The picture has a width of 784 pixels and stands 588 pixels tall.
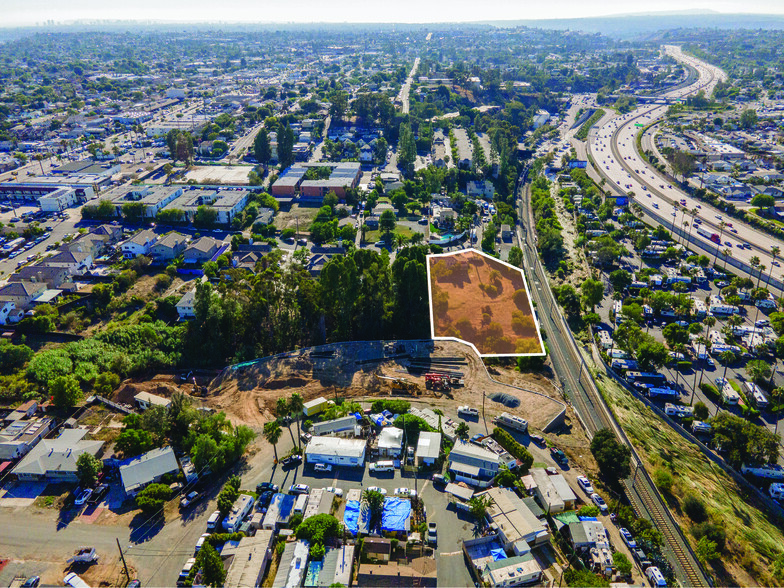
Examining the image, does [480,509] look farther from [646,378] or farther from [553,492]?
[646,378]

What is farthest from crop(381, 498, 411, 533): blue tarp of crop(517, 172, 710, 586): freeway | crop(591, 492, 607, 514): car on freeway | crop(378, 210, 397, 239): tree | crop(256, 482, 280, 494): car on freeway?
crop(378, 210, 397, 239): tree

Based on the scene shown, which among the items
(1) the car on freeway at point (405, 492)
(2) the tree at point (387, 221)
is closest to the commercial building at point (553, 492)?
(1) the car on freeway at point (405, 492)

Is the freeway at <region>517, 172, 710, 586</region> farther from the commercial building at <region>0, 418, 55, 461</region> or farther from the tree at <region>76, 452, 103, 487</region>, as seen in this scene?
the commercial building at <region>0, 418, 55, 461</region>

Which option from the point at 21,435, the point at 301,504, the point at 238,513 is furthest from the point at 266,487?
the point at 21,435

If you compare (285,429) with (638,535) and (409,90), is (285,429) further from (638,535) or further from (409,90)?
(409,90)

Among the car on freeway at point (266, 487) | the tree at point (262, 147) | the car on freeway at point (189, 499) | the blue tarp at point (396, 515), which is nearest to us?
the blue tarp at point (396, 515)

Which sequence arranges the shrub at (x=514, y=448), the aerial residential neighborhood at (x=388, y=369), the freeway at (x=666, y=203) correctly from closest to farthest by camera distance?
the aerial residential neighborhood at (x=388, y=369) → the shrub at (x=514, y=448) → the freeway at (x=666, y=203)

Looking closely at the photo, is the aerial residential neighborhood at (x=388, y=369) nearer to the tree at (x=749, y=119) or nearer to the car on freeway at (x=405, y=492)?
the car on freeway at (x=405, y=492)

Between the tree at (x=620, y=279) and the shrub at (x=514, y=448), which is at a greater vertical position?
the shrub at (x=514, y=448)
